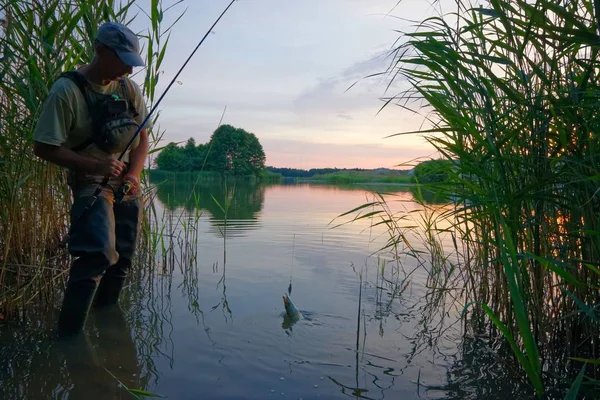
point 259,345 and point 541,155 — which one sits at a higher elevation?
point 541,155

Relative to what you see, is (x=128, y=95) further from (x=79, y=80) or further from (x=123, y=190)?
(x=123, y=190)

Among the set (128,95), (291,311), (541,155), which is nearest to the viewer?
(541,155)

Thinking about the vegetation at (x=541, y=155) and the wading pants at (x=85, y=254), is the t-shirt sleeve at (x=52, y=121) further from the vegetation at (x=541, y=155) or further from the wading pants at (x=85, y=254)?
the vegetation at (x=541, y=155)

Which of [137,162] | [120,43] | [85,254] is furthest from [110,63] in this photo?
[85,254]

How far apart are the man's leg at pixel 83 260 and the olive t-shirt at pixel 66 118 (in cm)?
40

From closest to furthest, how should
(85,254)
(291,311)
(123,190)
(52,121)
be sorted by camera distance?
(52,121), (85,254), (123,190), (291,311)

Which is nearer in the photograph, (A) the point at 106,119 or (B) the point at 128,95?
(A) the point at 106,119

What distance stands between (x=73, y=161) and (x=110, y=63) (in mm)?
698

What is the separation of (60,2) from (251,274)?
3.12 m

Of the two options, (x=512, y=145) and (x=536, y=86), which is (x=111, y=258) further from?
(x=536, y=86)

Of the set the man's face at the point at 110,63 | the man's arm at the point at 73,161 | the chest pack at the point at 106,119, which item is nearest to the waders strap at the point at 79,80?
the chest pack at the point at 106,119

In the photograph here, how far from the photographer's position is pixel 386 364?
272cm

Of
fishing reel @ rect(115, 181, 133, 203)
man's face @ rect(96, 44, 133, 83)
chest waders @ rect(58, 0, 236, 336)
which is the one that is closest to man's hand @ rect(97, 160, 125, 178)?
chest waders @ rect(58, 0, 236, 336)

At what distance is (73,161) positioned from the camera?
284cm
